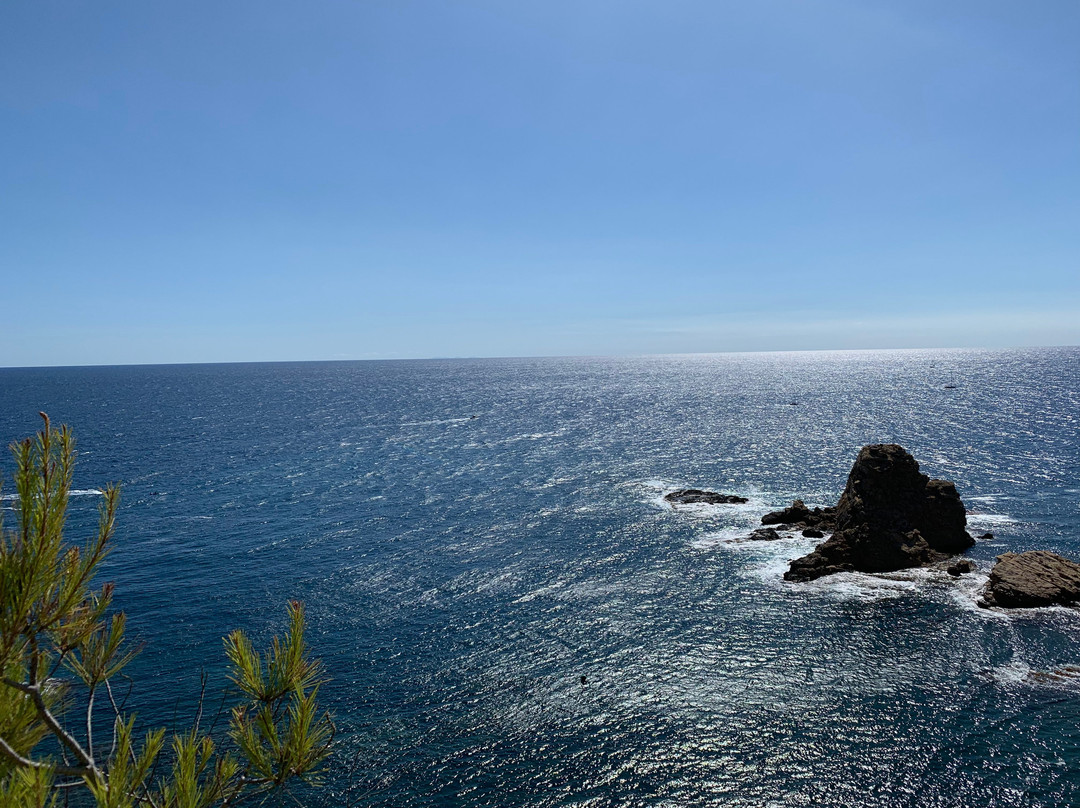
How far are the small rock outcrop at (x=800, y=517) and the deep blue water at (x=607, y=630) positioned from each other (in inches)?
92.5

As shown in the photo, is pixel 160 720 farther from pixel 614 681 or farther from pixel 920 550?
pixel 920 550

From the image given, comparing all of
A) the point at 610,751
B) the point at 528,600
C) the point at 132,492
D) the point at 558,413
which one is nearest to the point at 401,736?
the point at 610,751

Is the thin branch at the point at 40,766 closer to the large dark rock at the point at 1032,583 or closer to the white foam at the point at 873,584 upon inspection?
the white foam at the point at 873,584

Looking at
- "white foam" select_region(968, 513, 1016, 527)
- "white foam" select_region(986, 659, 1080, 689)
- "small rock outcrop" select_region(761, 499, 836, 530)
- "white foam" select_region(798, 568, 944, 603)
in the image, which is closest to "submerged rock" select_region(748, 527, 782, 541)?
"small rock outcrop" select_region(761, 499, 836, 530)

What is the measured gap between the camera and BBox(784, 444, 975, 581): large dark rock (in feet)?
176

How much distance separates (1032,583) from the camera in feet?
148

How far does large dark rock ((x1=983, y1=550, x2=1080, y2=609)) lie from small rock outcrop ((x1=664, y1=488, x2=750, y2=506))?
29.4 m

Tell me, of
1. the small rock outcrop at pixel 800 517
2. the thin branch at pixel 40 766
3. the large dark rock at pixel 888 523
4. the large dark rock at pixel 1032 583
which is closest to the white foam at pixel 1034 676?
the large dark rock at pixel 1032 583

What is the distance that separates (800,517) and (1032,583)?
22.6 meters

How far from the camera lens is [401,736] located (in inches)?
1282

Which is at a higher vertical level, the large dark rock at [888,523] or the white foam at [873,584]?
the large dark rock at [888,523]

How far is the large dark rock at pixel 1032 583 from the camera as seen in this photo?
4428 centimetres

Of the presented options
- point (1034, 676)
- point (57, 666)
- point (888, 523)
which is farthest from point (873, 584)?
point (57, 666)

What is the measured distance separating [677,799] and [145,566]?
1936 inches
